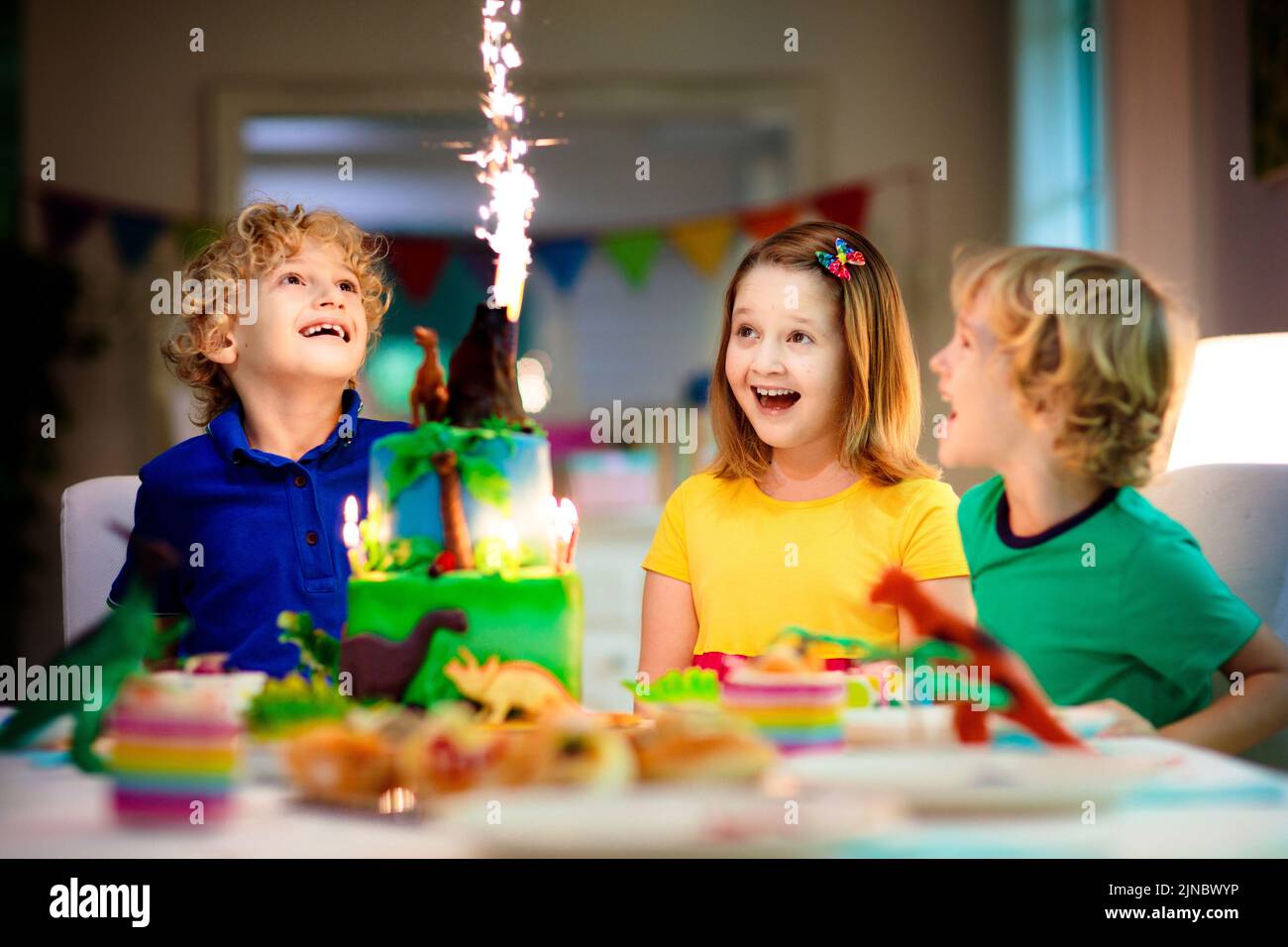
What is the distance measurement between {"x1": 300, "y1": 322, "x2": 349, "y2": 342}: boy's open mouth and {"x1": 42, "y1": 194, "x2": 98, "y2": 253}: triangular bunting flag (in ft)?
11.1

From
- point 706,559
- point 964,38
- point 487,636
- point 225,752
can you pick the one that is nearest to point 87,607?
point 706,559

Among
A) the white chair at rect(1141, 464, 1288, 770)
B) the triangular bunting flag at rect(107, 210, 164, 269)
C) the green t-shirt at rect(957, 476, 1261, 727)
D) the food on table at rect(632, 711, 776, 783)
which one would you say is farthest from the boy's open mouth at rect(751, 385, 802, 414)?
the triangular bunting flag at rect(107, 210, 164, 269)

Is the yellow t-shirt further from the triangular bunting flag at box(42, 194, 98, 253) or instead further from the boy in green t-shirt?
the triangular bunting flag at box(42, 194, 98, 253)

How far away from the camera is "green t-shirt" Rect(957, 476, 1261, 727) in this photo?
3.68 feet

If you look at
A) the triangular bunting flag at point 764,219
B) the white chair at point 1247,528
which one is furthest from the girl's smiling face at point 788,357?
the triangular bunting flag at point 764,219

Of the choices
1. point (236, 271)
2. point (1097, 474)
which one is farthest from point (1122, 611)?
point (236, 271)

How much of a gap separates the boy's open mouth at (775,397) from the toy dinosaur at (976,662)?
509mm

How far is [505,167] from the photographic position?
1163mm

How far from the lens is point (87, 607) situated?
160cm

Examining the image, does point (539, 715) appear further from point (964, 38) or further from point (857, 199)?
point (964, 38)

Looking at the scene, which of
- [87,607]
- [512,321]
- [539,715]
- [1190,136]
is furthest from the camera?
[1190,136]

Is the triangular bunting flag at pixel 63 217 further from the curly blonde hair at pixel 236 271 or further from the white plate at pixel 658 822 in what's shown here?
the white plate at pixel 658 822

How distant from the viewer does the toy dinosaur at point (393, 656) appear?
0.91 metres
